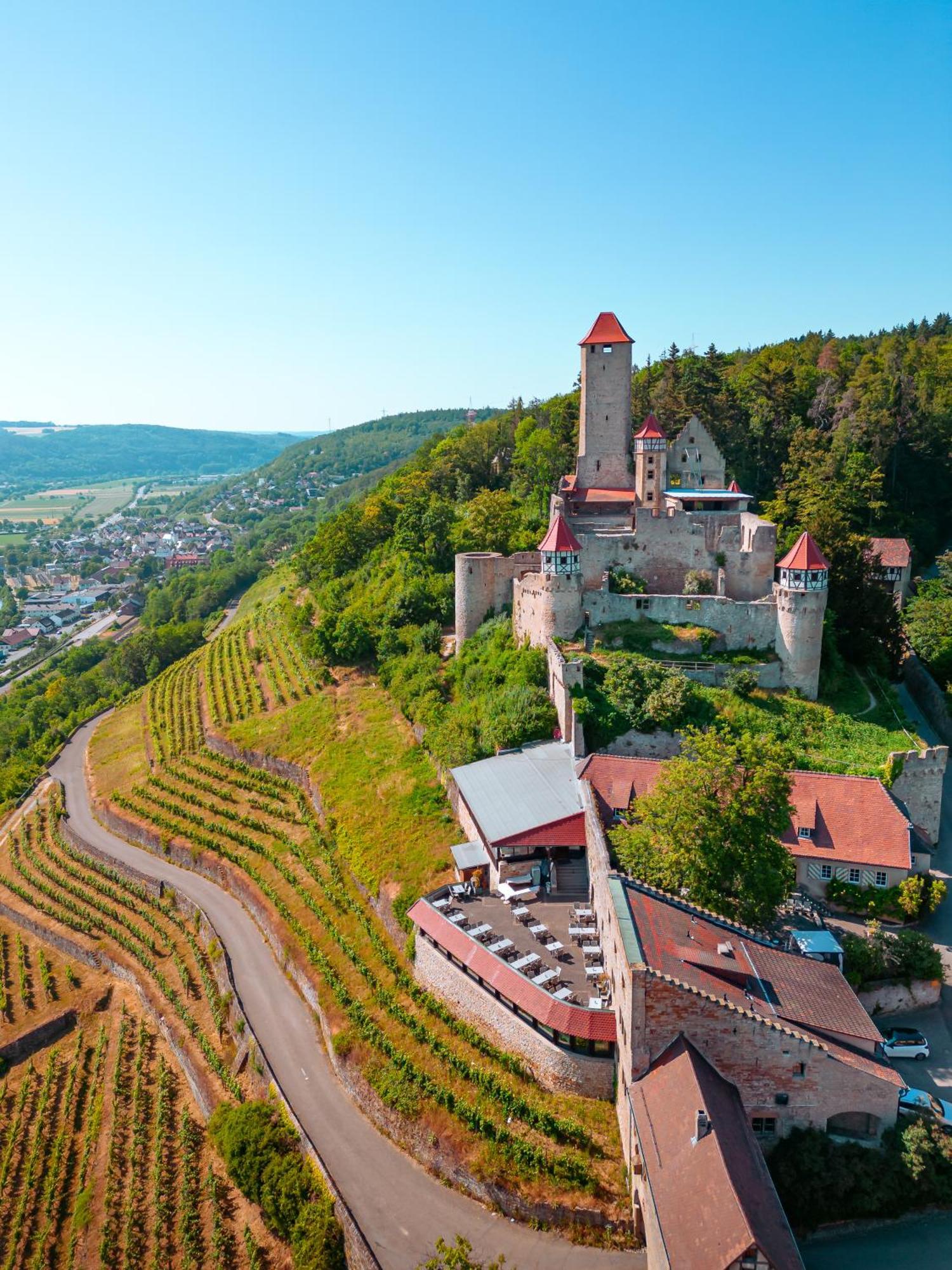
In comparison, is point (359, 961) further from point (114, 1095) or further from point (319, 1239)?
point (114, 1095)

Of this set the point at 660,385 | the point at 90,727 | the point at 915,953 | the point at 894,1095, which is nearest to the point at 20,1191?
the point at 894,1095

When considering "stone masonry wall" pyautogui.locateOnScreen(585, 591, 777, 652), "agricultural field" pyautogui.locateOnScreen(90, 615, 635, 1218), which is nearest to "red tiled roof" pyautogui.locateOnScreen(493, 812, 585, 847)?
"agricultural field" pyautogui.locateOnScreen(90, 615, 635, 1218)

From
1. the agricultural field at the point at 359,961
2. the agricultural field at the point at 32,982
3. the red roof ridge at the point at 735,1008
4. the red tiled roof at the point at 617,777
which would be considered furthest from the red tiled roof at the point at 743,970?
the agricultural field at the point at 32,982

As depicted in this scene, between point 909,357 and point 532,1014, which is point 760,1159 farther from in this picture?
point 909,357

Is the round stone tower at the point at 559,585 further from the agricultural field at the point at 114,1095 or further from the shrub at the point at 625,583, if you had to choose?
the agricultural field at the point at 114,1095

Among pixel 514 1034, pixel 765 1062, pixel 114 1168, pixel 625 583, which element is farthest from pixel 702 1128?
pixel 625 583

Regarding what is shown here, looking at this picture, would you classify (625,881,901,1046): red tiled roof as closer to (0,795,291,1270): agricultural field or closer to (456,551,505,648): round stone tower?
(0,795,291,1270): agricultural field
